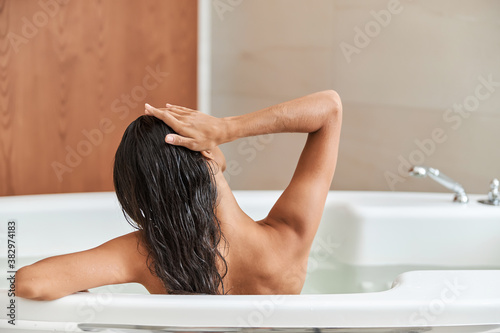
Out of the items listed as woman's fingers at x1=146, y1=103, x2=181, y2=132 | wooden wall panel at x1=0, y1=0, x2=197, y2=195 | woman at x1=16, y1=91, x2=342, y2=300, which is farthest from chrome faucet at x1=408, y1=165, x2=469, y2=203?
wooden wall panel at x1=0, y1=0, x2=197, y2=195

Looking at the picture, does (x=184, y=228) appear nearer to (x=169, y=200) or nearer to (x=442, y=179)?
(x=169, y=200)

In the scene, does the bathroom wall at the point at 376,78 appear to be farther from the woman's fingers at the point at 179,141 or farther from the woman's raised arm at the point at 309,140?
the woman's fingers at the point at 179,141

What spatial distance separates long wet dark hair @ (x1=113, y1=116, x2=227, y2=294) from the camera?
3.21 ft

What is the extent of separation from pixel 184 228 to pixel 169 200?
64 mm

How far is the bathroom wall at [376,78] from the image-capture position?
2199 millimetres

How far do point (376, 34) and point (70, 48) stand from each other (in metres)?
1.31

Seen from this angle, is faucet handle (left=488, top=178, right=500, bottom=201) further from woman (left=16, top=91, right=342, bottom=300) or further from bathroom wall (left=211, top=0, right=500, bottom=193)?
woman (left=16, top=91, right=342, bottom=300)

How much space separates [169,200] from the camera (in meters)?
1.00

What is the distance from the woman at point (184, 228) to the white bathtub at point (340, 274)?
0.06 metres

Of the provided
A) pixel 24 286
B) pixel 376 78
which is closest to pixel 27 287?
pixel 24 286

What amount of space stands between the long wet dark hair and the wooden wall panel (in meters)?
1.43

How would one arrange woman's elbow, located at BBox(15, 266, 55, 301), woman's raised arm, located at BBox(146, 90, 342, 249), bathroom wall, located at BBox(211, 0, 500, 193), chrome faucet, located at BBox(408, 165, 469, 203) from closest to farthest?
1. woman's elbow, located at BBox(15, 266, 55, 301)
2. woman's raised arm, located at BBox(146, 90, 342, 249)
3. chrome faucet, located at BBox(408, 165, 469, 203)
4. bathroom wall, located at BBox(211, 0, 500, 193)

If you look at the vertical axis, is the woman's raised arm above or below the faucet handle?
above

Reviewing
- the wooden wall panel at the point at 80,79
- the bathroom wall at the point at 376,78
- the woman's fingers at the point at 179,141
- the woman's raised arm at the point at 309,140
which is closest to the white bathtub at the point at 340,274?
the woman's raised arm at the point at 309,140
